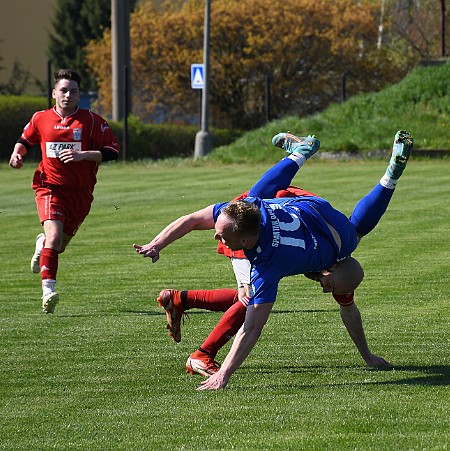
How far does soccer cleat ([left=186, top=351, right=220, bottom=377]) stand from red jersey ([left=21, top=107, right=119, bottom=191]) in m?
3.50

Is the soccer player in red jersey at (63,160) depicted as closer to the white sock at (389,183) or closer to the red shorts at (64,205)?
the red shorts at (64,205)

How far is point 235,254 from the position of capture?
801 cm

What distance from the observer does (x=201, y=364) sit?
810cm

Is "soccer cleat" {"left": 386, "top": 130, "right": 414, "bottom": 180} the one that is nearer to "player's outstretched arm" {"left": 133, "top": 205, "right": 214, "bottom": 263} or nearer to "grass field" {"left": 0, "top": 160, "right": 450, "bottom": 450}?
"grass field" {"left": 0, "top": 160, "right": 450, "bottom": 450}

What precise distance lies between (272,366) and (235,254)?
0.90m

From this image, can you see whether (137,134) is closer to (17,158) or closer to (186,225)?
(17,158)

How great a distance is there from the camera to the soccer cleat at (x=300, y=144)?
8664 millimetres

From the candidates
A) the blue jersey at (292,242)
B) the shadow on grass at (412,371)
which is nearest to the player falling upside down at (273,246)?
the blue jersey at (292,242)

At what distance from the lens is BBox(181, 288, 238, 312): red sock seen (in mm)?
8469

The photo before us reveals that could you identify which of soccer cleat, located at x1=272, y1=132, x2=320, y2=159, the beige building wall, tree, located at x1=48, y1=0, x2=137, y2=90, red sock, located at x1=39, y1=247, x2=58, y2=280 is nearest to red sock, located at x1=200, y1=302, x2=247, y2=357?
soccer cleat, located at x1=272, y1=132, x2=320, y2=159

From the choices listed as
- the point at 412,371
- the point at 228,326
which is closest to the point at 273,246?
the point at 228,326

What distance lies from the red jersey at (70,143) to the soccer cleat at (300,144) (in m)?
2.55

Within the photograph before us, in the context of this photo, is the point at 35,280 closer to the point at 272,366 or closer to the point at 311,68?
the point at 272,366

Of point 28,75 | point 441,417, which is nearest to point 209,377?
point 441,417
